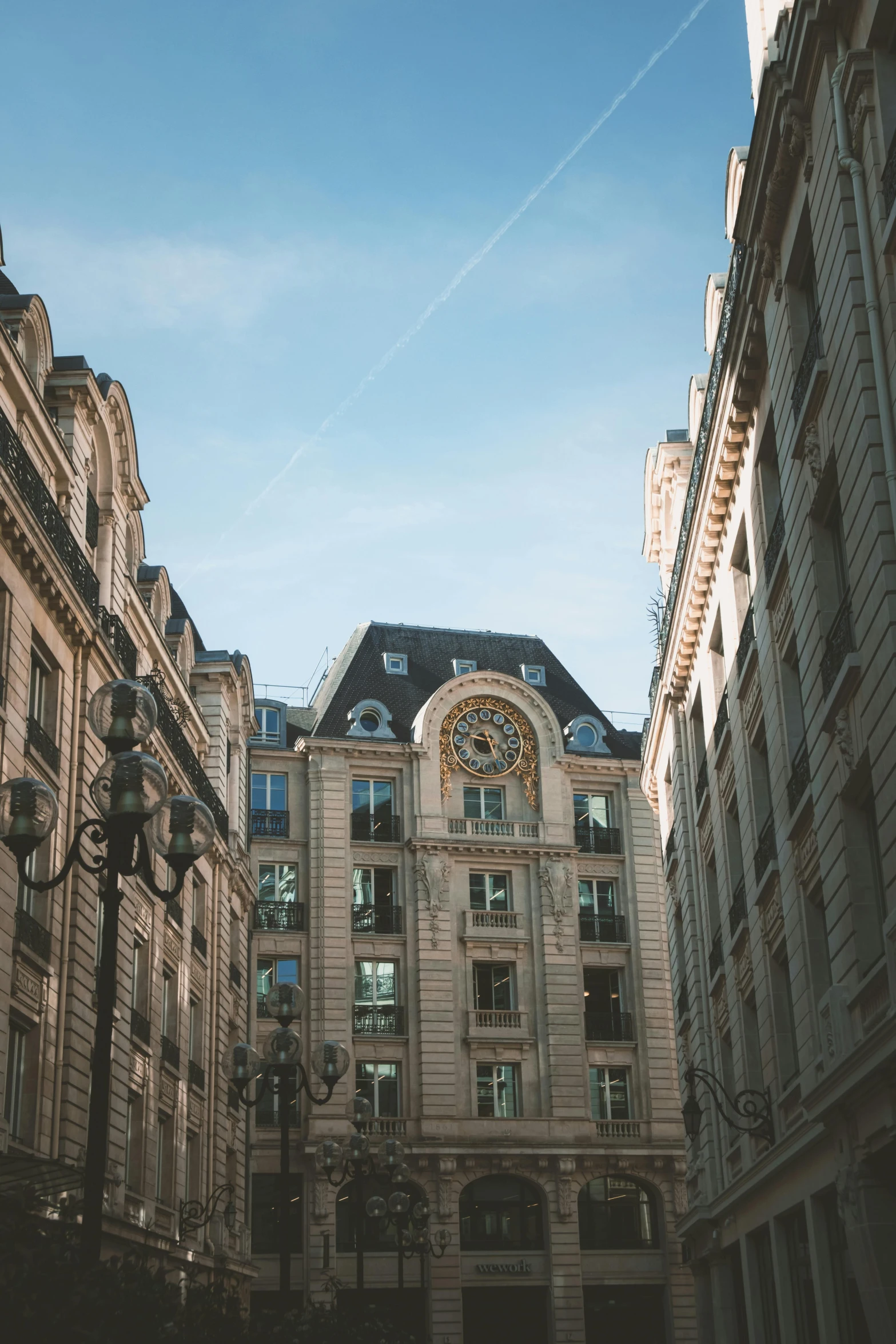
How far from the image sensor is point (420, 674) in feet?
174

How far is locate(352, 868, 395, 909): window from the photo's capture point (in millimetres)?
46688

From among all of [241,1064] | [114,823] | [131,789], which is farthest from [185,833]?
[241,1064]

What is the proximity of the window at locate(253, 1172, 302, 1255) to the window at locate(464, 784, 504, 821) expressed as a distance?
1231 centimetres

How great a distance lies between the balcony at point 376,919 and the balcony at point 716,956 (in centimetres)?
1969

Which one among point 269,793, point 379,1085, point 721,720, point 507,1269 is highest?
point 269,793

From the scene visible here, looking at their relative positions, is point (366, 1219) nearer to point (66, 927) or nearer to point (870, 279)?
point (66, 927)

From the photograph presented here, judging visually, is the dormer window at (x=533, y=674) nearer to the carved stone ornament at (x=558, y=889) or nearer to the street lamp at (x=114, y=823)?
the carved stone ornament at (x=558, y=889)

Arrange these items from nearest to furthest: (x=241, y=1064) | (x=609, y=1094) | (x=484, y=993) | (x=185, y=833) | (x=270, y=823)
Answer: (x=185, y=833), (x=241, y=1064), (x=609, y=1094), (x=484, y=993), (x=270, y=823)

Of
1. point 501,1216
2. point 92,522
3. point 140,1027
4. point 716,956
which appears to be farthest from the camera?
point 501,1216

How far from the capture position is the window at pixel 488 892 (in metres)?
47.3

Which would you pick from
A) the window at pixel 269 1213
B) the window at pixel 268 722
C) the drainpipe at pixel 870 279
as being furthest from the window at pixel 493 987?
the drainpipe at pixel 870 279

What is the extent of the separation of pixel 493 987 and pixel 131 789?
37109 millimetres

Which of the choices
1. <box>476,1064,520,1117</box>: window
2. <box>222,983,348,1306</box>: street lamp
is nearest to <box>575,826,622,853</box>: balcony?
<box>476,1064,520,1117</box>: window

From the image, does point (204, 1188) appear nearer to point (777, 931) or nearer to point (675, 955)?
point (675, 955)
